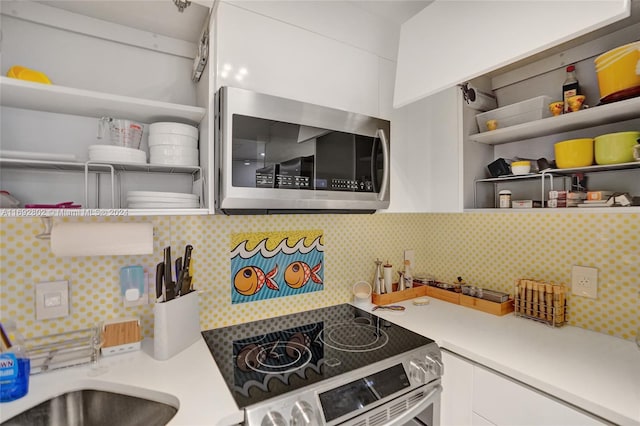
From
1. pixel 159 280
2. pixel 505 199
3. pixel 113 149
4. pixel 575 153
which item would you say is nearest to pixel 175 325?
pixel 159 280

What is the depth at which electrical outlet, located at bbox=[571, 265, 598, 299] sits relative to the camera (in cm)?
145

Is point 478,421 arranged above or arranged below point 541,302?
below

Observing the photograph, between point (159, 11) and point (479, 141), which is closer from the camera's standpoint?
point (159, 11)

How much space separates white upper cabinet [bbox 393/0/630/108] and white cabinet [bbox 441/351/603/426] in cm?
114

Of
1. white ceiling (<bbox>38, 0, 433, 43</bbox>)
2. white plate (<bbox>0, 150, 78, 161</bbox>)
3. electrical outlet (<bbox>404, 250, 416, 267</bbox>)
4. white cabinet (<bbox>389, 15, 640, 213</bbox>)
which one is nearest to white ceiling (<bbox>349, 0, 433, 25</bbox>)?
white ceiling (<bbox>38, 0, 433, 43</bbox>)

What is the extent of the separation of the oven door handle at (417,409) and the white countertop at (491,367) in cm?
19

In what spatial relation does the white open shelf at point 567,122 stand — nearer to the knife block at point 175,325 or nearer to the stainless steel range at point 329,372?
the stainless steel range at point 329,372

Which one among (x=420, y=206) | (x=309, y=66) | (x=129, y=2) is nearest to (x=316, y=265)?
(x=420, y=206)

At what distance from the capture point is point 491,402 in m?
1.20

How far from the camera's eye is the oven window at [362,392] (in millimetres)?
1023

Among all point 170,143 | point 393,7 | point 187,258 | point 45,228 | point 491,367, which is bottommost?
point 491,367

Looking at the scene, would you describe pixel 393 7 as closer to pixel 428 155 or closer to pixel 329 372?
pixel 428 155

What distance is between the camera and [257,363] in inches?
46.4

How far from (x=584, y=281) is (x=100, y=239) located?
83.3 inches
